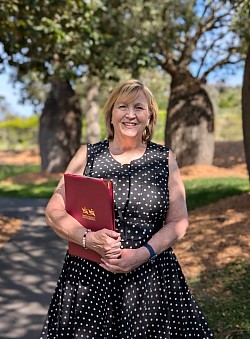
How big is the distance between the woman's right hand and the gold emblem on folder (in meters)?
0.08

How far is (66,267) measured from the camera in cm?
282

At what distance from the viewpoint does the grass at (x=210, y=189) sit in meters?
11.0

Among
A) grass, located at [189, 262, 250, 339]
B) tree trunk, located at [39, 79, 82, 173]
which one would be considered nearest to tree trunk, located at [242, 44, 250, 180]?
grass, located at [189, 262, 250, 339]

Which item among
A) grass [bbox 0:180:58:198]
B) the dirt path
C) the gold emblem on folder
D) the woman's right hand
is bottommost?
grass [bbox 0:180:58:198]

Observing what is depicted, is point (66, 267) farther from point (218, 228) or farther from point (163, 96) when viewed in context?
point (163, 96)

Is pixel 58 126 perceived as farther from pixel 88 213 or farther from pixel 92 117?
pixel 88 213

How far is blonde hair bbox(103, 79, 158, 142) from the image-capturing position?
108 inches

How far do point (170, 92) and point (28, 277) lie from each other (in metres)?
12.4

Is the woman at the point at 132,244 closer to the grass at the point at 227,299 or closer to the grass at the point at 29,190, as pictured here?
the grass at the point at 227,299

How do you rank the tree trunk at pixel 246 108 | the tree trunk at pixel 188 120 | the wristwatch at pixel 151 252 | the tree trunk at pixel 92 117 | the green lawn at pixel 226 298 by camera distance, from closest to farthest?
the wristwatch at pixel 151 252 < the green lawn at pixel 226 298 < the tree trunk at pixel 246 108 < the tree trunk at pixel 188 120 < the tree trunk at pixel 92 117

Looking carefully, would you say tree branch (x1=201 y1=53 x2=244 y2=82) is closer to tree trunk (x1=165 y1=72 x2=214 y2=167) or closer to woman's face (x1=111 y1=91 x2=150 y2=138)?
tree trunk (x1=165 y1=72 x2=214 y2=167)

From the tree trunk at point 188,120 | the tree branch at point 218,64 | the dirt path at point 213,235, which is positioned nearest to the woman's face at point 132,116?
the dirt path at point 213,235

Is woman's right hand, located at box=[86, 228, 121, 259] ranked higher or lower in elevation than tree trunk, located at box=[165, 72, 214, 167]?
higher

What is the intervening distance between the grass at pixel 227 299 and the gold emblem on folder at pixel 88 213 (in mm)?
2454
